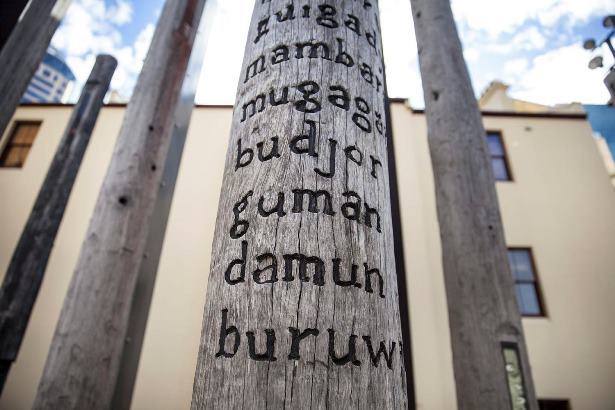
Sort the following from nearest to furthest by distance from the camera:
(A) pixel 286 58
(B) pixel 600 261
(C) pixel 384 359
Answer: (C) pixel 384 359
(A) pixel 286 58
(B) pixel 600 261

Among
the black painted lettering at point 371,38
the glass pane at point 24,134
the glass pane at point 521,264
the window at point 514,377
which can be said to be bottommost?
the window at point 514,377

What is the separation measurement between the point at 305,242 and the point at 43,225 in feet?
14.8

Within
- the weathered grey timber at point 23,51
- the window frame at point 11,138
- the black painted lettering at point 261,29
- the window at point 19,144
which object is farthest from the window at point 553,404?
the window at point 19,144

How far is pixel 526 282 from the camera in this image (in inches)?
261

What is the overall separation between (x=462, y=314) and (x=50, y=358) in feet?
7.43

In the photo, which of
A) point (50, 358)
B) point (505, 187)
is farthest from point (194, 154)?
point (505, 187)

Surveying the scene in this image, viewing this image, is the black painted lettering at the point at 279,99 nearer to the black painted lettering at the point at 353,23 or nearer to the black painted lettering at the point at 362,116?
the black painted lettering at the point at 362,116

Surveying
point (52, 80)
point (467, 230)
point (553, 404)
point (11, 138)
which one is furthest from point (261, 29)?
point (52, 80)

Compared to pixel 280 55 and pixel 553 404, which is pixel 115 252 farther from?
pixel 553 404

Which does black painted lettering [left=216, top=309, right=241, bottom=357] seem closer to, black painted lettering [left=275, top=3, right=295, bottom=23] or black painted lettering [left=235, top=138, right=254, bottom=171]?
black painted lettering [left=235, top=138, right=254, bottom=171]

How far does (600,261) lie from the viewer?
666 centimetres

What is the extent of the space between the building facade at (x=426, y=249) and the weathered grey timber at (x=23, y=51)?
423 centimetres

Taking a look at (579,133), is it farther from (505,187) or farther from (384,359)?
(384,359)

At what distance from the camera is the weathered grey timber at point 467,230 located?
183 centimetres
